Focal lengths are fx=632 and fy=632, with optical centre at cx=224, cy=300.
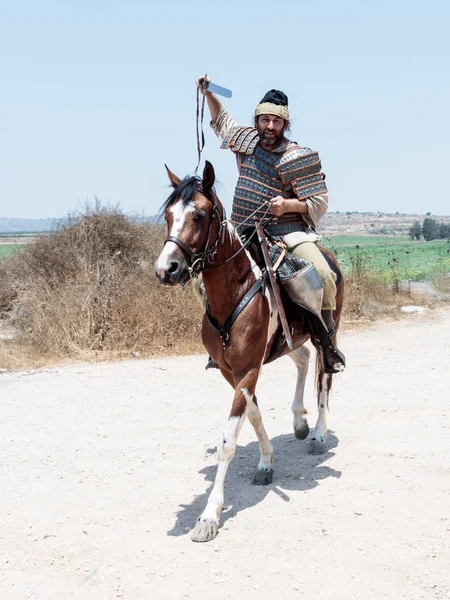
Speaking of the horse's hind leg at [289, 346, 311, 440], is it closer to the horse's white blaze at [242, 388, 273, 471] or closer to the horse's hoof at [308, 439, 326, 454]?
the horse's hoof at [308, 439, 326, 454]

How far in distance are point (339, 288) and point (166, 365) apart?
4474mm

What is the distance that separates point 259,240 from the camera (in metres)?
4.92

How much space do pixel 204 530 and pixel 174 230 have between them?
1995 millimetres

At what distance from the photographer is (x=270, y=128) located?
15.9ft

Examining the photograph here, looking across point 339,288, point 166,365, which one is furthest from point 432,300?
point 339,288

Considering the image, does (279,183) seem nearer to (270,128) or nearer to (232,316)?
(270,128)

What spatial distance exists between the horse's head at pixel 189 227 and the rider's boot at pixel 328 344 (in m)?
1.45

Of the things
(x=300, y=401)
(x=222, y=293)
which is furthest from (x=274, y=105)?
(x=300, y=401)

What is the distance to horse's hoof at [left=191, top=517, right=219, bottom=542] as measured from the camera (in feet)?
13.7

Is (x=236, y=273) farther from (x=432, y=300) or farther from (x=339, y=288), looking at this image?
(x=432, y=300)

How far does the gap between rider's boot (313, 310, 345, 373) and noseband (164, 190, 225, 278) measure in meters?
1.36

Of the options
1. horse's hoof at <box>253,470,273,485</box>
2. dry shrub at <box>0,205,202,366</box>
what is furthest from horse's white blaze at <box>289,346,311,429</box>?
dry shrub at <box>0,205,202,366</box>

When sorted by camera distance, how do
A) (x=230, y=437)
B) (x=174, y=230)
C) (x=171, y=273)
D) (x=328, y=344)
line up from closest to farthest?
(x=171, y=273) → (x=174, y=230) → (x=230, y=437) → (x=328, y=344)

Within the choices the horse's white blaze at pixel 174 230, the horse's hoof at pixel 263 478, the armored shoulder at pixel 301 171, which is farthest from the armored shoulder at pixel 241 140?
the horse's hoof at pixel 263 478
